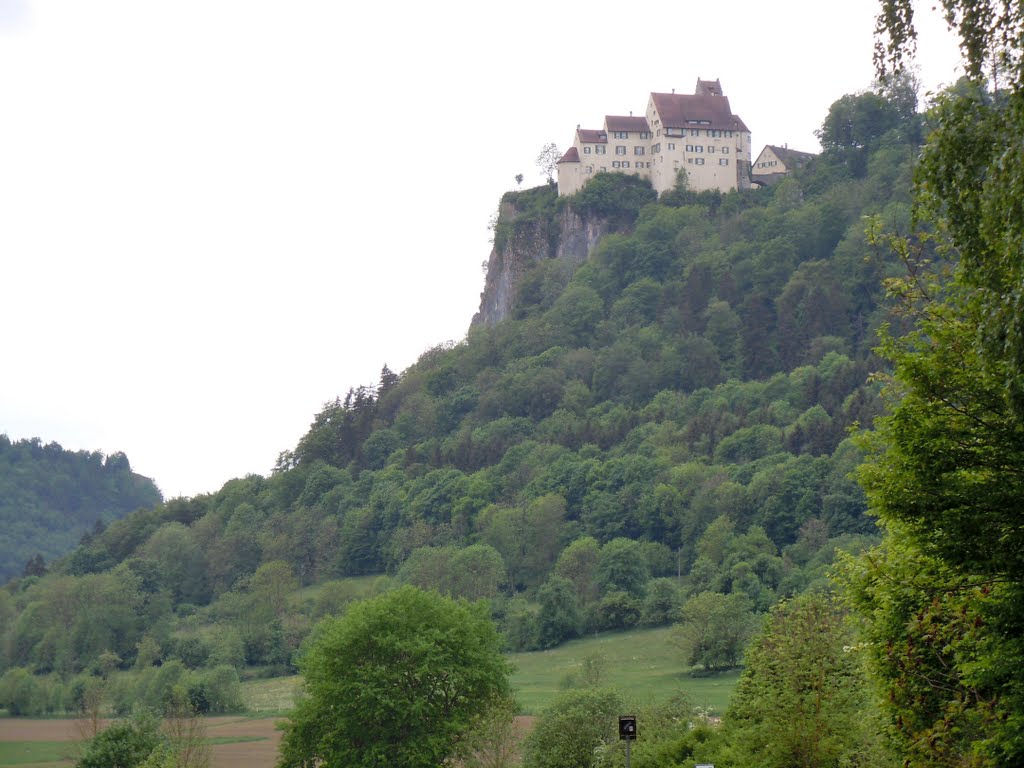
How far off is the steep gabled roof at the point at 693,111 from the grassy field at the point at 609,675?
9399 cm

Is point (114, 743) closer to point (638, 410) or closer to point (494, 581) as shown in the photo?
point (494, 581)

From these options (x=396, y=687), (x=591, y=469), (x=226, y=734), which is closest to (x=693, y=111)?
(x=591, y=469)

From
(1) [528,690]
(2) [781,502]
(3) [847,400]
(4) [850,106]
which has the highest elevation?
(4) [850,106]

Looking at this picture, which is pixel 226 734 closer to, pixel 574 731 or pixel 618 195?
pixel 574 731

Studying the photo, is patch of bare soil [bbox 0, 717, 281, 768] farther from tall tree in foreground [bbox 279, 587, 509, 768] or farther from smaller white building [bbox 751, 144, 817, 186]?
smaller white building [bbox 751, 144, 817, 186]

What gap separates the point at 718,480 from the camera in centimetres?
13925

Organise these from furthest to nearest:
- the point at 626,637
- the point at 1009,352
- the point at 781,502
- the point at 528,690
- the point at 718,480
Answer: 1. the point at 718,480
2. the point at 781,502
3. the point at 626,637
4. the point at 528,690
5. the point at 1009,352

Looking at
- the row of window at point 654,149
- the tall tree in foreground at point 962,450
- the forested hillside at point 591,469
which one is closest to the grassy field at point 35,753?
the forested hillside at point 591,469

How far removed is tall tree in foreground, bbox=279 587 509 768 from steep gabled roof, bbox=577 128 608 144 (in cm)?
14054

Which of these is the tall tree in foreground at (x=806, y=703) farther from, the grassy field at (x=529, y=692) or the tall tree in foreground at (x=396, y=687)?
the tall tree in foreground at (x=396, y=687)

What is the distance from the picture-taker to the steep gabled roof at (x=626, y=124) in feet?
632

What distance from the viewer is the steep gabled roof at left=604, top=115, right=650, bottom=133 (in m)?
192

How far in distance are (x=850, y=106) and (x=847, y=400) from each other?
63.6 metres

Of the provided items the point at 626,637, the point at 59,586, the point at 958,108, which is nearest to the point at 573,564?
the point at 626,637
